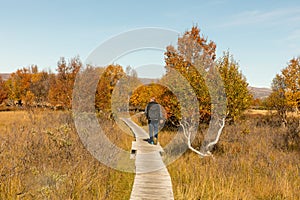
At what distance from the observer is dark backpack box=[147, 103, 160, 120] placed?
12.0 m

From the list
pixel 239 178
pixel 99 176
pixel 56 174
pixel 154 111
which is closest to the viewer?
pixel 56 174

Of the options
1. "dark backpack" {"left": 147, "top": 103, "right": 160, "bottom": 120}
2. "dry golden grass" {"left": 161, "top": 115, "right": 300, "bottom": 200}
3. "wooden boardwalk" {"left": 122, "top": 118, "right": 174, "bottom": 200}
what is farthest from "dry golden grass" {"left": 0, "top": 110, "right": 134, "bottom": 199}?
"dark backpack" {"left": 147, "top": 103, "right": 160, "bottom": 120}

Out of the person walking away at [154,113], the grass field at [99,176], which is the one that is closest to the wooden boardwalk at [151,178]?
the grass field at [99,176]

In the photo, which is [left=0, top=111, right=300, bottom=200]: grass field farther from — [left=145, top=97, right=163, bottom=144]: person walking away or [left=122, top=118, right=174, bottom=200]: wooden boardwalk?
[left=145, top=97, right=163, bottom=144]: person walking away

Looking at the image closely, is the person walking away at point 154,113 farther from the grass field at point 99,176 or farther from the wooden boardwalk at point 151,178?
the grass field at point 99,176

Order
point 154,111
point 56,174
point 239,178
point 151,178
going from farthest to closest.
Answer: point 154,111 → point 239,178 → point 151,178 → point 56,174

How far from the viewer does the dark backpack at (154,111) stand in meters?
12.0

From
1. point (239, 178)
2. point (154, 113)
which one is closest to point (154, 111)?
point (154, 113)

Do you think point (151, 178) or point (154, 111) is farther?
point (154, 111)

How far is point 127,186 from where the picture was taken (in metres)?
6.90

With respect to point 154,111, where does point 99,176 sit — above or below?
below

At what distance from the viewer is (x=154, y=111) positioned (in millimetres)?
12133

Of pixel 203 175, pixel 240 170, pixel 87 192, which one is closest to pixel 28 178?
pixel 87 192

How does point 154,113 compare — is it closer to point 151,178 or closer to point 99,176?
point 151,178
